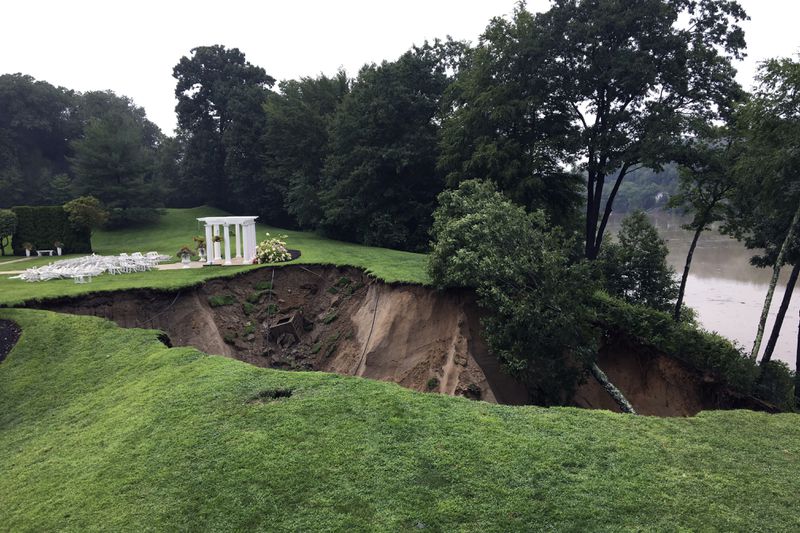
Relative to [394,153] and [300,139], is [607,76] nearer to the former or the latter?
[394,153]

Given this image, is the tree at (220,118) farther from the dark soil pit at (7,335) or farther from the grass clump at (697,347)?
the grass clump at (697,347)

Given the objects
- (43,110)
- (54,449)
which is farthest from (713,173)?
(43,110)

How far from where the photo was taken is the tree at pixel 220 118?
36531 mm

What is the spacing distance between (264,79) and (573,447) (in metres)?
41.9

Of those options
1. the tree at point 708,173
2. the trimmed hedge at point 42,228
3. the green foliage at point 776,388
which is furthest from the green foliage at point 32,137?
the green foliage at point 776,388

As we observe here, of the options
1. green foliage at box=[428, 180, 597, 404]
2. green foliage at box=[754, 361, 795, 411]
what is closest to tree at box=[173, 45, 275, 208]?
green foliage at box=[428, 180, 597, 404]

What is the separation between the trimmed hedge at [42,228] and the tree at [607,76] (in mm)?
21208

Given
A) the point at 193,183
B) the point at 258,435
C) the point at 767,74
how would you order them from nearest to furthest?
the point at 258,435, the point at 767,74, the point at 193,183

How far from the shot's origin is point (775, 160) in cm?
1163

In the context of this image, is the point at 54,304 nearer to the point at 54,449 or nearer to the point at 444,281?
the point at 54,449

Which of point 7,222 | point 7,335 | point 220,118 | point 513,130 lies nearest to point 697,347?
point 513,130

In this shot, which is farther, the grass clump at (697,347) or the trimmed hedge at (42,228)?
the trimmed hedge at (42,228)

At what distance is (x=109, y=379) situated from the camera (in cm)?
919

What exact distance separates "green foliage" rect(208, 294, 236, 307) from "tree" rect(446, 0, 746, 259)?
11.7m
